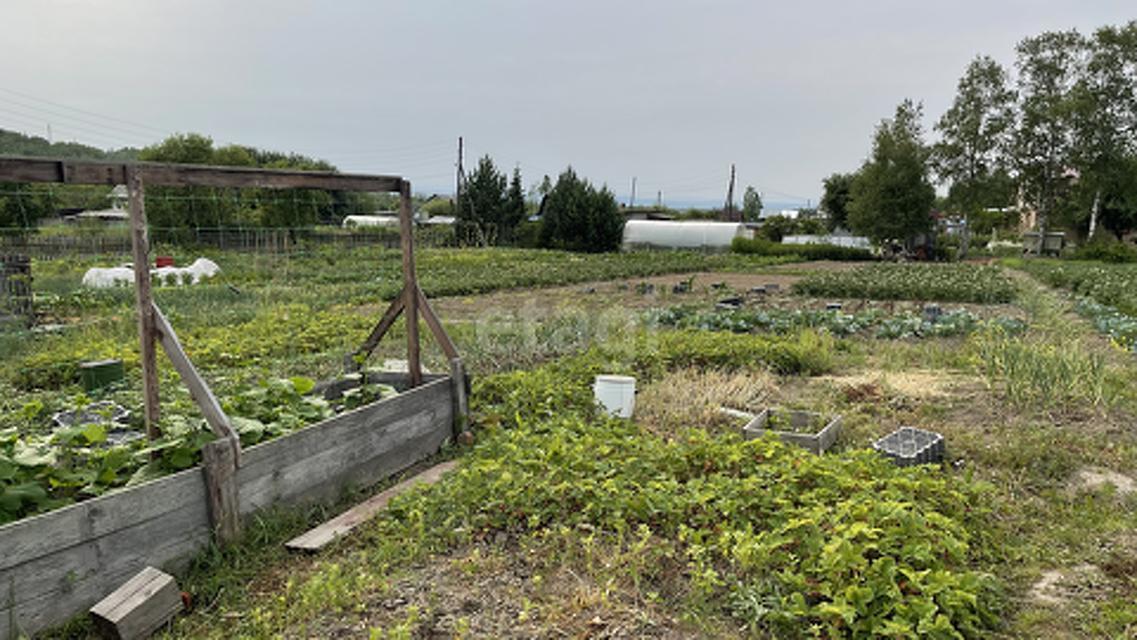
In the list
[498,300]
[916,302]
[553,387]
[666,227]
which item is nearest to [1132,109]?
[666,227]

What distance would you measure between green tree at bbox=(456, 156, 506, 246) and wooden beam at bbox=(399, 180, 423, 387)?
3067 centimetres

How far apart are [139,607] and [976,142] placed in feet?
123

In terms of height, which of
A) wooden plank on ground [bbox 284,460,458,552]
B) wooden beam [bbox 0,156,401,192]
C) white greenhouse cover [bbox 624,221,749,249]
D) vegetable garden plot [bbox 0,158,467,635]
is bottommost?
wooden plank on ground [bbox 284,460,458,552]

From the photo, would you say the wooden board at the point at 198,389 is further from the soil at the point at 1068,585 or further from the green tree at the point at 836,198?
the green tree at the point at 836,198

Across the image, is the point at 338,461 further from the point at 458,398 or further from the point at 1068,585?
the point at 1068,585

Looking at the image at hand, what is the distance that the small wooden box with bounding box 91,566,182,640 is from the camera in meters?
2.62

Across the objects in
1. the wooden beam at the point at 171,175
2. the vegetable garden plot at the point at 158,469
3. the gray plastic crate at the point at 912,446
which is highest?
the wooden beam at the point at 171,175

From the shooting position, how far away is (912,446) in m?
4.70

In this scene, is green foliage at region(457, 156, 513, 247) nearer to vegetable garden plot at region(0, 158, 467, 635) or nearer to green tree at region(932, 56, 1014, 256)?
green tree at region(932, 56, 1014, 256)

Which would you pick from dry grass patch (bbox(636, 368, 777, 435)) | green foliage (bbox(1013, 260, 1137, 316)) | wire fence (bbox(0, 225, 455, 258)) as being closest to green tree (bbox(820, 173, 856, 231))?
green foliage (bbox(1013, 260, 1137, 316))

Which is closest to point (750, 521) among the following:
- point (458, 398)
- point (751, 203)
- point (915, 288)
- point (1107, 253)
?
point (458, 398)

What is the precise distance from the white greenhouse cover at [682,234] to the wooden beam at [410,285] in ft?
105

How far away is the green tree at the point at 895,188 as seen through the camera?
32.2 m

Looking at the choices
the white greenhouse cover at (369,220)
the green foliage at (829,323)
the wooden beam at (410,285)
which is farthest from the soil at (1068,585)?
the white greenhouse cover at (369,220)
